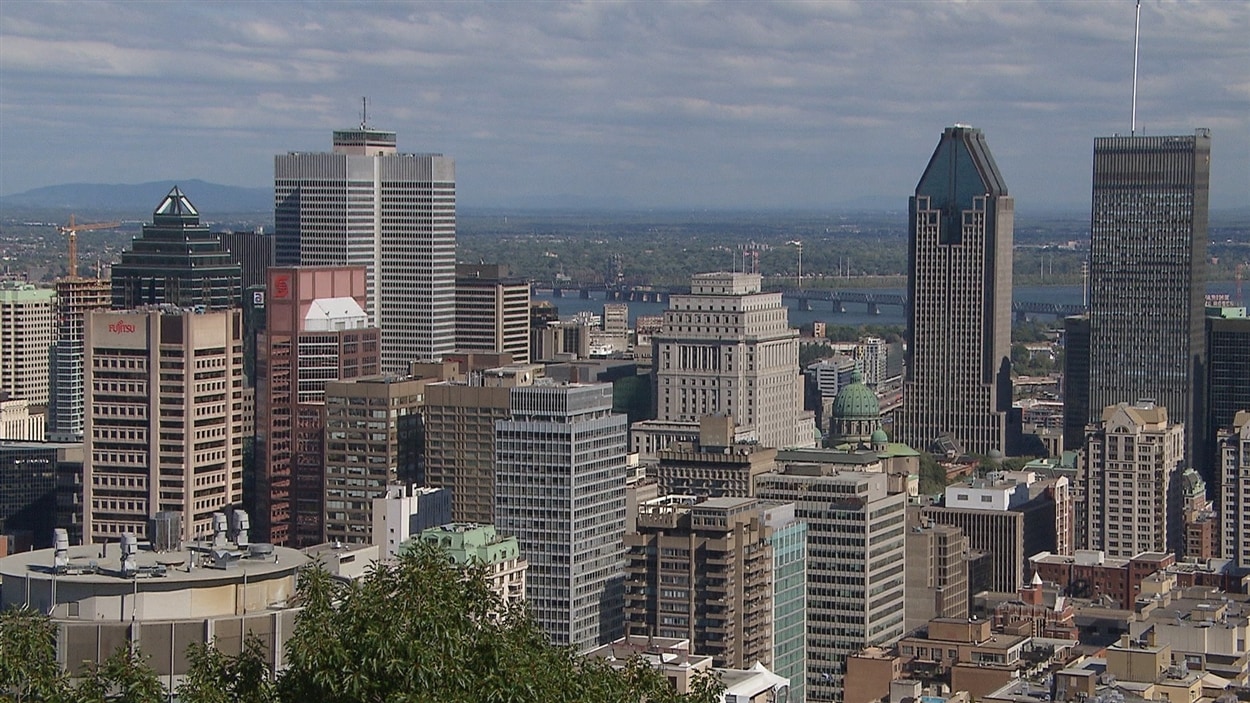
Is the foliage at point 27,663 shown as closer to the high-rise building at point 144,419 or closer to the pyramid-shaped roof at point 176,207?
the high-rise building at point 144,419

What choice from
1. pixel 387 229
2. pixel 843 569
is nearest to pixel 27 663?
pixel 843 569

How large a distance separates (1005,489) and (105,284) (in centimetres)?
5265

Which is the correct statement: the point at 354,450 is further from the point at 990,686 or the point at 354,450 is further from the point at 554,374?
the point at 554,374

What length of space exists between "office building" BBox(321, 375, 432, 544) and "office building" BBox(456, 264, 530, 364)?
41.5 meters

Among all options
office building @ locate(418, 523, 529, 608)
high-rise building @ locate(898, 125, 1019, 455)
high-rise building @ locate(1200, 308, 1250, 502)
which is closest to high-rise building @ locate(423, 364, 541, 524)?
office building @ locate(418, 523, 529, 608)

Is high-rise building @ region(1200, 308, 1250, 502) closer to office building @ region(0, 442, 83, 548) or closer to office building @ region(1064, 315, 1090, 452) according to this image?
office building @ region(1064, 315, 1090, 452)

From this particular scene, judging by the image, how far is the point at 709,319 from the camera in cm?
10494

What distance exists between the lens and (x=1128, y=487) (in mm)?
90625

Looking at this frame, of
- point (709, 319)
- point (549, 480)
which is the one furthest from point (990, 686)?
point (709, 319)

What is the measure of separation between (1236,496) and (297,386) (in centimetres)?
3635

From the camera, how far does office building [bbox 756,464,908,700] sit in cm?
7231

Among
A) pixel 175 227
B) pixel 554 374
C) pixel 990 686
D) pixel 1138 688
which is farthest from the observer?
pixel 554 374

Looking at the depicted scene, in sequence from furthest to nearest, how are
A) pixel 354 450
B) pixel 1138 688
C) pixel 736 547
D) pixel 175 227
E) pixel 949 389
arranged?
pixel 949 389
pixel 175 227
pixel 354 450
pixel 736 547
pixel 1138 688

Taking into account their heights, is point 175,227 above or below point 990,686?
above
